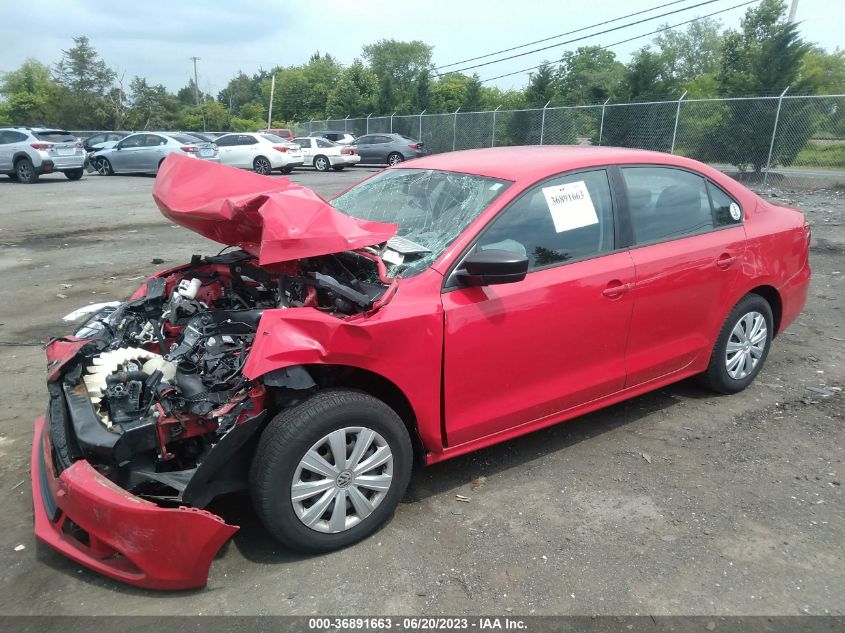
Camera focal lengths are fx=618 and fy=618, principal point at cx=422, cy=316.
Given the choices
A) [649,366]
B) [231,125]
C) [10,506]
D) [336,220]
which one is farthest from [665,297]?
[231,125]

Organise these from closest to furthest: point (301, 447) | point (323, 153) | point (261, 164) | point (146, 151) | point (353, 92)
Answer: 1. point (301, 447)
2. point (146, 151)
3. point (261, 164)
4. point (323, 153)
5. point (353, 92)

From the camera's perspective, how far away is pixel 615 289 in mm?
3385

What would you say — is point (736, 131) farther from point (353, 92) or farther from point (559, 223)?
point (353, 92)

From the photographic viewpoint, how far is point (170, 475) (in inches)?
99.8

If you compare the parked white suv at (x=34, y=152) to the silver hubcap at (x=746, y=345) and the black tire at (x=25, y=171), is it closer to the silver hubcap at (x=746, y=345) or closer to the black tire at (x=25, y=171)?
the black tire at (x=25, y=171)

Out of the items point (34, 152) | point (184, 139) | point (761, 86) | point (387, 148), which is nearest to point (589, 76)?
point (387, 148)

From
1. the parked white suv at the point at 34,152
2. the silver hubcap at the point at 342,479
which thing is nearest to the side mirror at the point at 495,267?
the silver hubcap at the point at 342,479

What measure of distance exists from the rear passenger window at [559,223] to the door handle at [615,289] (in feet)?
0.62

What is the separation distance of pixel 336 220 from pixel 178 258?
6269 millimetres

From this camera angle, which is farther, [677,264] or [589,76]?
[589,76]

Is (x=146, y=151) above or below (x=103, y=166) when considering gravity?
above

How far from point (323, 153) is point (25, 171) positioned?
10.1 m

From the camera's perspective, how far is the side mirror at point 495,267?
2.83 meters

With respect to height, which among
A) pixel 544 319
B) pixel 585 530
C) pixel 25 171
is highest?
pixel 544 319
